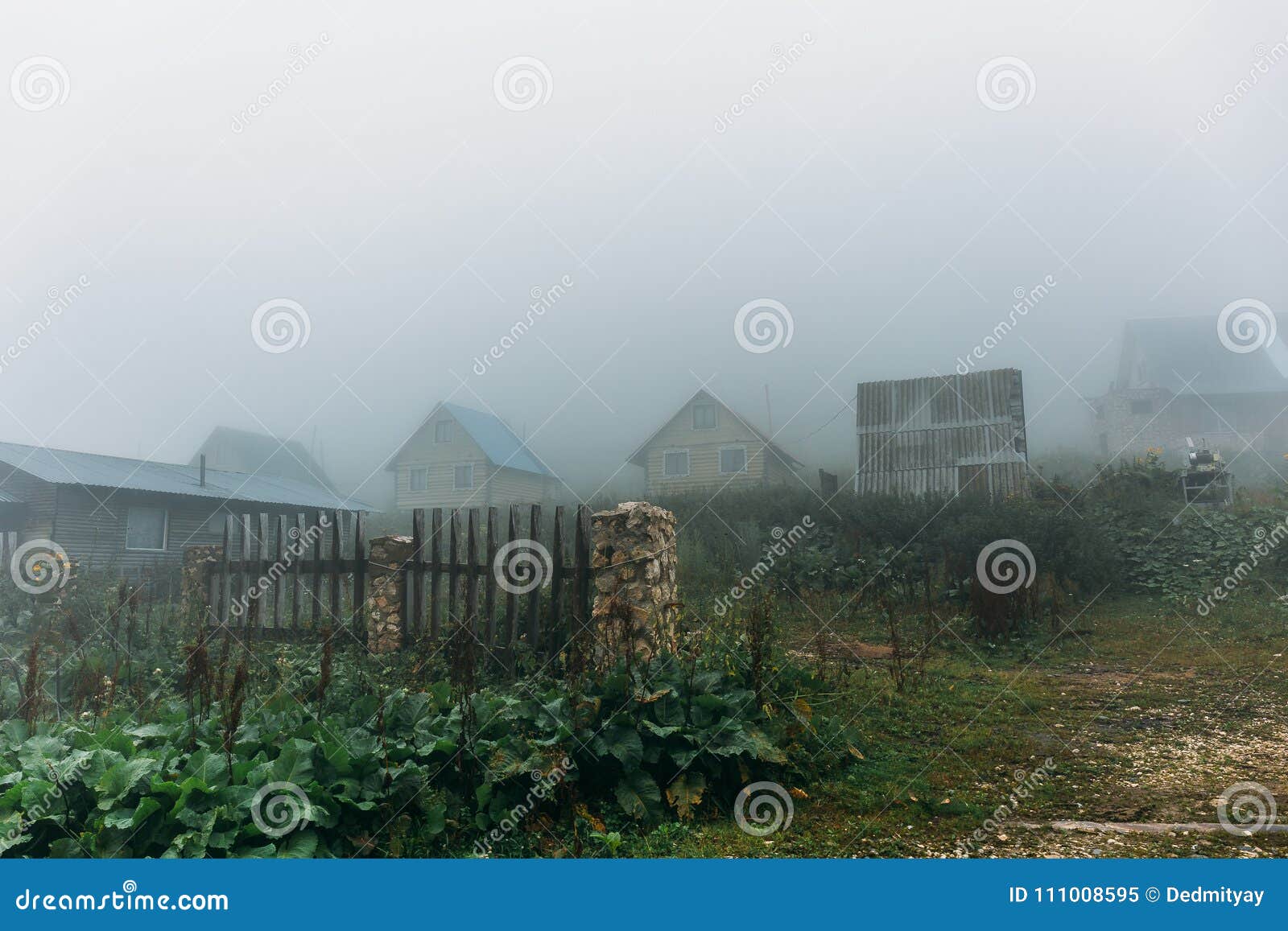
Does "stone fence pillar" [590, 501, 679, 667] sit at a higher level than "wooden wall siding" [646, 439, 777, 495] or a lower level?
lower

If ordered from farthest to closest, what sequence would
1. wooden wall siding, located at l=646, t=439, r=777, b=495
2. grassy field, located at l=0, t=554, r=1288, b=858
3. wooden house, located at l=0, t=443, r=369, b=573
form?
wooden wall siding, located at l=646, t=439, r=777, b=495 → wooden house, located at l=0, t=443, r=369, b=573 → grassy field, located at l=0, t=554, r=1288, b=858

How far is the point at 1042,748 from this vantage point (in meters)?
5.58

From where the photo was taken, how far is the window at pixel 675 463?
25.3m

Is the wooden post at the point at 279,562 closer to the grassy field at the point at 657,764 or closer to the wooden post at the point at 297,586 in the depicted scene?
the wooden post at the point at 297,586

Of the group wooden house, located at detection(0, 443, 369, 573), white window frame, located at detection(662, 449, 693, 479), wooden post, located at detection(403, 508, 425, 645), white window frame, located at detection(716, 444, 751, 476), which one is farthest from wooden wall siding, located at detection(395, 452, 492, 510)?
wooden post, located at detection(403, 508, 425, 645)

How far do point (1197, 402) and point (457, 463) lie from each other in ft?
103

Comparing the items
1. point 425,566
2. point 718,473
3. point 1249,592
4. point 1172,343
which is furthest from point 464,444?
point 1172,343

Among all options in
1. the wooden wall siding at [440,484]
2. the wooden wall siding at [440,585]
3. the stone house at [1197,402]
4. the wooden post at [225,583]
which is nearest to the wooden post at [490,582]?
the wooden wall siding at [440,585]

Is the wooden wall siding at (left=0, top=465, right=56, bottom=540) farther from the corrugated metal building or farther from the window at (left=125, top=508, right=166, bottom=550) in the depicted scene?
the corrugated metal building

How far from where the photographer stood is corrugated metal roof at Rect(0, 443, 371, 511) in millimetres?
15102

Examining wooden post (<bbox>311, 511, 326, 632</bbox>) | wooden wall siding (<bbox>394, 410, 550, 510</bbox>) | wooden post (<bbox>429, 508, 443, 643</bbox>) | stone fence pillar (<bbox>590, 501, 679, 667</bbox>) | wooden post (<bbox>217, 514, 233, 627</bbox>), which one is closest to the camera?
stone fence pillar (<bbox>590, 501, 679, 667</bbox>)

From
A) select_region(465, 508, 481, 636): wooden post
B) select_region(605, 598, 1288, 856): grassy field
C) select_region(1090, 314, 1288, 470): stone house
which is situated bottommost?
select_region(605, 598, 1288, 856): grassy field

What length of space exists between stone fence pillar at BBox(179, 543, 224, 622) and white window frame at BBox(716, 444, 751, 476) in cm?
1596

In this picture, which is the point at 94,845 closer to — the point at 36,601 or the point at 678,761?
the point at 678,761
